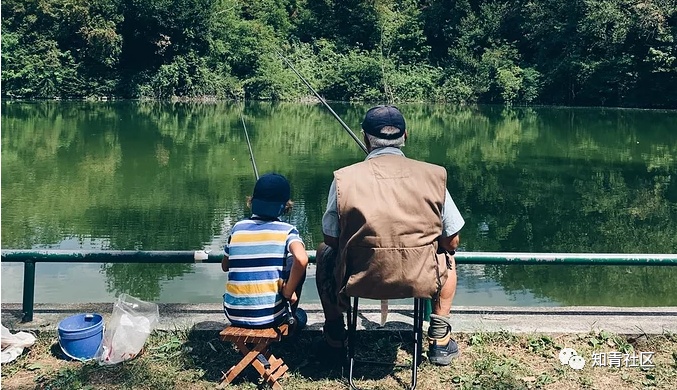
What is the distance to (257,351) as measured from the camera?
9.09ft

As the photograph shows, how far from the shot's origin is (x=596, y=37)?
29.8 meters

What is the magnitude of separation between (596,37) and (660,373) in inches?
1165

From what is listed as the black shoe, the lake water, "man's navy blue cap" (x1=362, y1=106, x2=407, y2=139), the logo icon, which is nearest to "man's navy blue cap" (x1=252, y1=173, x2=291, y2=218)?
"man's navy blue cap" (x1=362, y1=106, x2=407, y2=139)

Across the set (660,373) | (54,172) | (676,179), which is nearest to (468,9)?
(676,179)

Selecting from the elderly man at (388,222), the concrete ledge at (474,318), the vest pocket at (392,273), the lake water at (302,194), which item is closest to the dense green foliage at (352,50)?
the lake water at (302,194)

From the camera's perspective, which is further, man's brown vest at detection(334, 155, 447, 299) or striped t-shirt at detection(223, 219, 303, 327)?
striped t-shirt at detection(223, 219, 303, 327)

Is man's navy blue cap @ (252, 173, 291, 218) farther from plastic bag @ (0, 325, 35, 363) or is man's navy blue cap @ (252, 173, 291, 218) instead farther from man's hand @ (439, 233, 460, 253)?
plastic bag @ (0, 325, 35, 363)

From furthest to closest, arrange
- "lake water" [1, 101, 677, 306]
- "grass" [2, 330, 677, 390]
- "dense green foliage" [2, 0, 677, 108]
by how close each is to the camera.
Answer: "dense green foliage" [2, 0, 677, 108] < "lake water" [1, 101, 677, 306] < "grass" [2, 330, 677, 390]

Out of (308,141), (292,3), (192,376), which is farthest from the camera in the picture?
(292,3)

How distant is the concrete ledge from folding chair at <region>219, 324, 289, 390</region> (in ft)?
1.66

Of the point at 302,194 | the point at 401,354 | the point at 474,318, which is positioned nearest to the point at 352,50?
the point at 302,194

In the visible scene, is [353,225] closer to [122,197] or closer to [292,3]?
[122,197]

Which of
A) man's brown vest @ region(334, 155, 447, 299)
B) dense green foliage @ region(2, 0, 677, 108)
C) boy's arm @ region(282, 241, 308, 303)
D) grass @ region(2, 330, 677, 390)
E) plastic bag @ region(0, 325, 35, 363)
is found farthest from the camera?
dense green foliage @ region(2, 0, 677, 108)

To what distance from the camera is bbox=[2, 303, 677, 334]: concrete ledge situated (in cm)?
335
